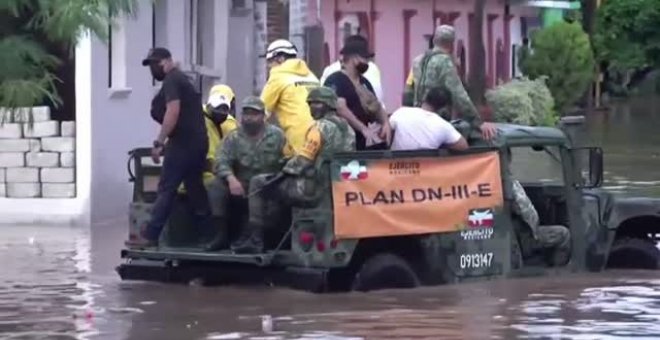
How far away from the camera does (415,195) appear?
13.0 metres

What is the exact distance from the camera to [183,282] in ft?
45.2

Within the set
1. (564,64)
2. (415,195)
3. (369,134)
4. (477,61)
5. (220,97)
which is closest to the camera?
(415,195)

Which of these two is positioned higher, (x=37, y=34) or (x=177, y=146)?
(x=37, y=34)

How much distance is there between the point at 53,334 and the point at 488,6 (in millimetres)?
38591

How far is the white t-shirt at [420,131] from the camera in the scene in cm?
1321

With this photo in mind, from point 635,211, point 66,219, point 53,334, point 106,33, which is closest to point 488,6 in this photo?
point 66,219

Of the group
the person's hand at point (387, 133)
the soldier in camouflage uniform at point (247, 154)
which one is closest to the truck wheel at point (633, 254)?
the person's hand at point (387, 133)

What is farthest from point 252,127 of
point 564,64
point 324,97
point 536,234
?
point 564,64

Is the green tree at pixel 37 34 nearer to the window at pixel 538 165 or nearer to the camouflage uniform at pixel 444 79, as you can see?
the camouflage uniform at pixel 444 79

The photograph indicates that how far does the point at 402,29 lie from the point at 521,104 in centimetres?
809

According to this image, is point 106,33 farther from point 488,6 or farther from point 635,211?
point 488,6

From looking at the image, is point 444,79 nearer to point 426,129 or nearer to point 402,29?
point 426,129

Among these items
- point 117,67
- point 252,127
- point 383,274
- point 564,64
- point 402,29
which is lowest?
point 383,274

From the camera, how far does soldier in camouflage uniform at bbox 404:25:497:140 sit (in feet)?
45.1
